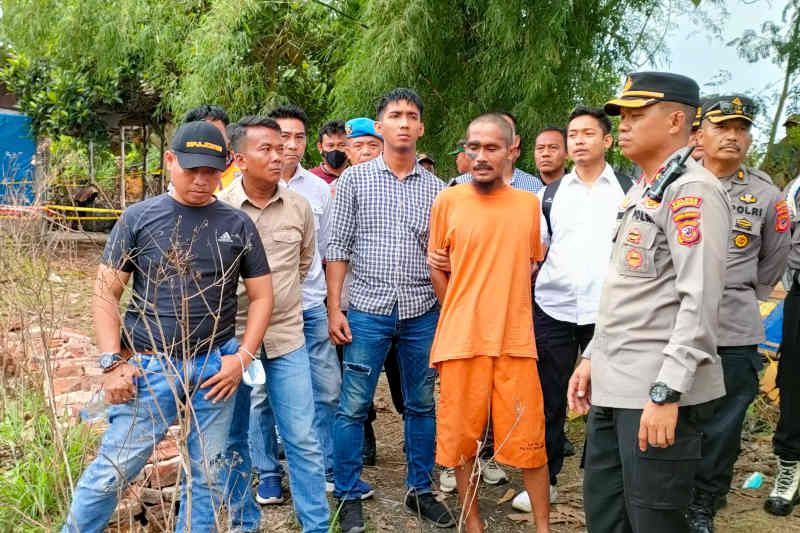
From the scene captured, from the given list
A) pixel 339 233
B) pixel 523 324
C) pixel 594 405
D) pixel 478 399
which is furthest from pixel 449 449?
pixel 339 233

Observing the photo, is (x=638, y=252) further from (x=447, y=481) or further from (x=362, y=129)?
(x=362, y=129)

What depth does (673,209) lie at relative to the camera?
2240mm

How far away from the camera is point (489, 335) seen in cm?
318

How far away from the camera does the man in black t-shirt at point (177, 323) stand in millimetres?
2537

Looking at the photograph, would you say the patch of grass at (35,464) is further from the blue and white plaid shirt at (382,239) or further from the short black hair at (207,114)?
the short black hair at (207,114)

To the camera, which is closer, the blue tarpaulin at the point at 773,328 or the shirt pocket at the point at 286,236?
the shirt pocket at the point at 286,236

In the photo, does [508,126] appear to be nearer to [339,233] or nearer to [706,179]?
[339,233]

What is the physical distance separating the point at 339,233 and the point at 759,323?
2081mm

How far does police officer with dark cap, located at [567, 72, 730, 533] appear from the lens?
213 centimetres

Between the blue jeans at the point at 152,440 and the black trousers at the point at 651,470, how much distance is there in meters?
1.33

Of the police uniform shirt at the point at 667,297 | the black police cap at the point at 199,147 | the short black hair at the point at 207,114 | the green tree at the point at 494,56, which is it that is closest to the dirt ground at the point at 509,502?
the black police cap at the point at 199,147

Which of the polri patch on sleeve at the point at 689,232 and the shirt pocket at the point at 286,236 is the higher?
the polri patch on sleeve at the point at 689,232

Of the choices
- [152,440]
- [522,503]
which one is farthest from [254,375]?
[522,503]

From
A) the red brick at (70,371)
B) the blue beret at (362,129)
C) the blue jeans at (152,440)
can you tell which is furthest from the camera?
the red brick at (70,371)
